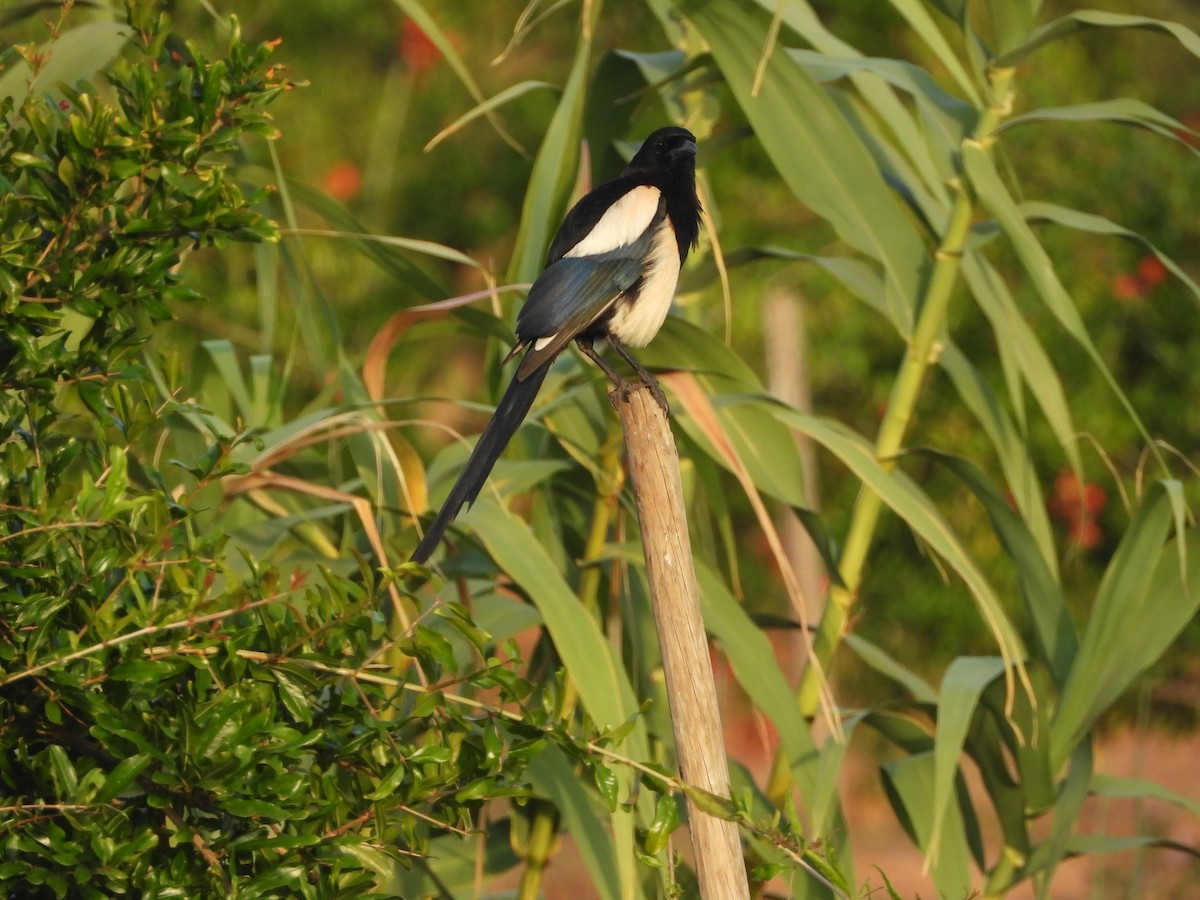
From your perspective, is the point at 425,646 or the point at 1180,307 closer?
the point at 425,646

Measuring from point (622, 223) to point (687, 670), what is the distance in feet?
3.23

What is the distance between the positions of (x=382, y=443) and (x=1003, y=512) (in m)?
1.03

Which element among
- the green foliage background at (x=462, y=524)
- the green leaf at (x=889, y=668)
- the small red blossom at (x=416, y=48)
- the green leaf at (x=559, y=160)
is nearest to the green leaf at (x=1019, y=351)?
the green foliage background at (x=462, y=524)

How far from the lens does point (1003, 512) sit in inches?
89.5

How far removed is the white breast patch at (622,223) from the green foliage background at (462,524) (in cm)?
9

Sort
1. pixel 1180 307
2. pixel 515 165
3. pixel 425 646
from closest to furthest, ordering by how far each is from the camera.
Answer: pixel 425 646 < pixel 1180 307 < pixel 515 165

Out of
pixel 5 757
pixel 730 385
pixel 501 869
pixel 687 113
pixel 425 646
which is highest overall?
pixel 687 113

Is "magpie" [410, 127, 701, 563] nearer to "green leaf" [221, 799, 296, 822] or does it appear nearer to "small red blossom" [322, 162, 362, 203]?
"green leaf" [221, 799, 296, 822]

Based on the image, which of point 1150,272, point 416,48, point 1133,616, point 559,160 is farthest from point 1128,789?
point 416,48

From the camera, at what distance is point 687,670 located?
174 centimetres

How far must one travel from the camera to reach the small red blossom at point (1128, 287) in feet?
19.8

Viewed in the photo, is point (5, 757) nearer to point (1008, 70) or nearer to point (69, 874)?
point (69, 874)

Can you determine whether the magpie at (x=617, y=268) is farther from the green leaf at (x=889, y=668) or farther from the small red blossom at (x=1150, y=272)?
the small red blossom at (x=1150, y=272)

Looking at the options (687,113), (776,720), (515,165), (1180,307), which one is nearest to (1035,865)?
(776,720)
